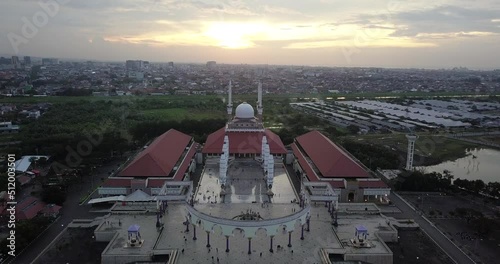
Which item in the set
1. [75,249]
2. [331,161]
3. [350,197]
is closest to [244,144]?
[331,161]

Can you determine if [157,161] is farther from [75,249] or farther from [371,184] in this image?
[371,184]

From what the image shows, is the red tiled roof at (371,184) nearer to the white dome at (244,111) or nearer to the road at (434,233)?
the road at (434,233)

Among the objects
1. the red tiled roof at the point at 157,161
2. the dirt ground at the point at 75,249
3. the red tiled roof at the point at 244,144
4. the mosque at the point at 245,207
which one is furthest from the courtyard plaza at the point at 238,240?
the red tiled roof at the point at 244,144

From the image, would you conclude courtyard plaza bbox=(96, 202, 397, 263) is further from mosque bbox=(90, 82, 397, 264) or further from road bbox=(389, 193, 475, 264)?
road bbox=(389, 193, 475, 264)

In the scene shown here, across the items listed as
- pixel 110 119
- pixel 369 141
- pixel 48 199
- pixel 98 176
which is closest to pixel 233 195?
pixel 48 199

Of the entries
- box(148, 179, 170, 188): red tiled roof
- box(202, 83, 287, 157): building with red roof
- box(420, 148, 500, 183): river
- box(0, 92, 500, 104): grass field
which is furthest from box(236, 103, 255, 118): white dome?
box(0, 92, 500, 104): grass field

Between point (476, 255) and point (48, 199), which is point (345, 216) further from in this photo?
point (48, 199)
